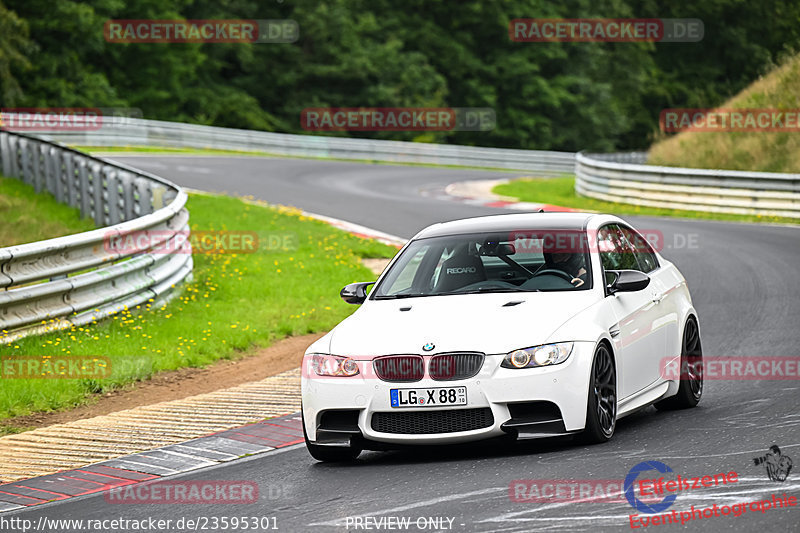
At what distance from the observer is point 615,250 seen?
9016 millimetres

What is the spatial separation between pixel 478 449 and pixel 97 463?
2.57m

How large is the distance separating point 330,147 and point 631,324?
41.0 metres

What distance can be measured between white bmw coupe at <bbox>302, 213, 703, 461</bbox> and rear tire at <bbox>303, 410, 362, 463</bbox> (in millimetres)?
13

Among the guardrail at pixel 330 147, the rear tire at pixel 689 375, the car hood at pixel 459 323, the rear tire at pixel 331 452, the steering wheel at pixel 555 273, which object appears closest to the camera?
the car hood at pixel 459 323

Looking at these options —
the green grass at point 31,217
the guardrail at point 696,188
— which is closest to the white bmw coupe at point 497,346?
the green grass at point 31,217

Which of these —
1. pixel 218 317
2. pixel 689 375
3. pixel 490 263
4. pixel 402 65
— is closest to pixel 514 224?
pixel 490 263

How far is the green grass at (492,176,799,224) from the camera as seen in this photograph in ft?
87.4

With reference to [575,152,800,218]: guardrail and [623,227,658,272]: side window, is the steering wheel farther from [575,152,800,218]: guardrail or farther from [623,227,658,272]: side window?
[575,152,800,218]: guardrail

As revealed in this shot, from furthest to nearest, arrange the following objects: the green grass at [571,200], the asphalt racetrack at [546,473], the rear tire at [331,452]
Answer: the green grass at [571,200], the rear tire at [331,452], the asphalt racetrack at [546,473]

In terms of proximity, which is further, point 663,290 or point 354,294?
point 663,290

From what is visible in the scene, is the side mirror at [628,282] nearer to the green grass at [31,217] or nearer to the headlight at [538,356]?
the headlight at [538,356]

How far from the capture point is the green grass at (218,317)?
10766 millimetres

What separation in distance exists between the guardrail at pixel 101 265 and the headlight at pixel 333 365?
4.42 meters

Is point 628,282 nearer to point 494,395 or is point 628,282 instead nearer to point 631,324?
point 631,324
